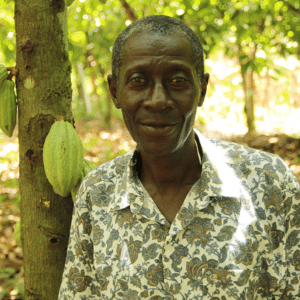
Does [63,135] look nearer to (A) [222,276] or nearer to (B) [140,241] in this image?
(B) [140,241]

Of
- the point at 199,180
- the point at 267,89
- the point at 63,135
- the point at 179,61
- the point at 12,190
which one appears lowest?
the point at 12,190

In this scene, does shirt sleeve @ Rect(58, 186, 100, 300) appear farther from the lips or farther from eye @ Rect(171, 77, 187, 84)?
eye @ Rect(171, 77, 187, 84)

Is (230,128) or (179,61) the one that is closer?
(179,61)

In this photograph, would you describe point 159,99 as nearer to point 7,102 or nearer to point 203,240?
point 203,240

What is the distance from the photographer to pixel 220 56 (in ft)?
39.1

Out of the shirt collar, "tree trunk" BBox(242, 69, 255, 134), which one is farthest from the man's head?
"tree trunk" BBox(242, 69, 255, 134)

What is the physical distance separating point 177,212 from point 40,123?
57 centimetres

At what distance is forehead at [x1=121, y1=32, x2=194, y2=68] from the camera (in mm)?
987

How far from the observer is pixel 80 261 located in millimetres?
1167

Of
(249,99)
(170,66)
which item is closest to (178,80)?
(170,66)

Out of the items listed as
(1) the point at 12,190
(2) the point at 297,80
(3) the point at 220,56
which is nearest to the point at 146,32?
(1) the point at 12,190

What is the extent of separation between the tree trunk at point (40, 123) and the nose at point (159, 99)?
404mm

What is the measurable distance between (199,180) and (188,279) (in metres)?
0.31

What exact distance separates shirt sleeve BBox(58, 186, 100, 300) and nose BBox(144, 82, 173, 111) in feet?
1.36
